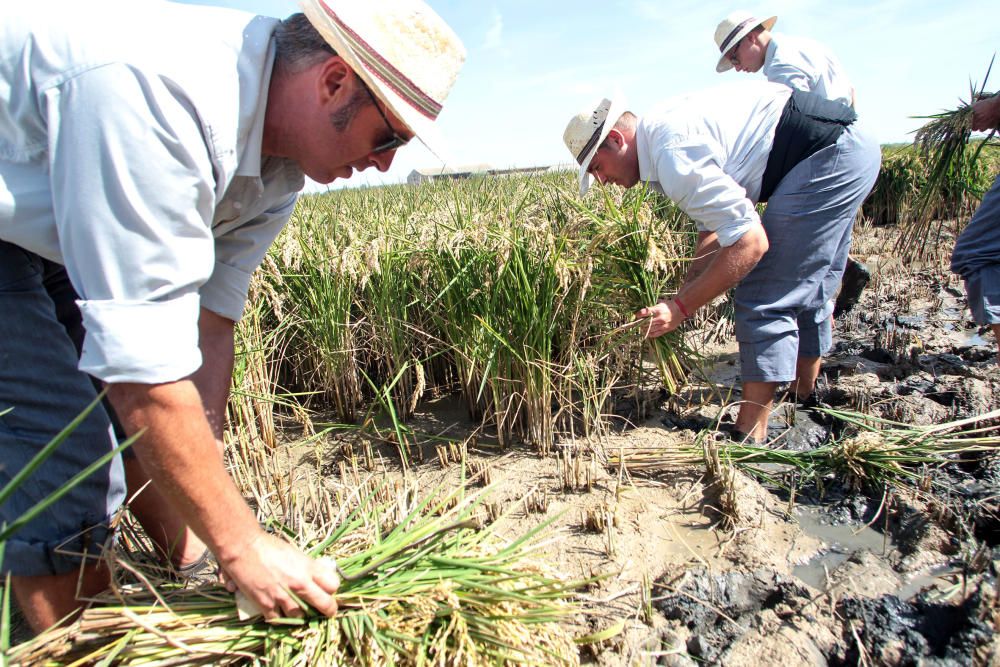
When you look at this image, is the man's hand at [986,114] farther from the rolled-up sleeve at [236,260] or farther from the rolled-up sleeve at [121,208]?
the rolled-up sleeve at [121,208]

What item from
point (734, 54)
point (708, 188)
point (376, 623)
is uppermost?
point (734, 54)

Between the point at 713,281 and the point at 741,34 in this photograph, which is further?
the point at 741,34

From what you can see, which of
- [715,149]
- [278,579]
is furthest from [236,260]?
[715,149]

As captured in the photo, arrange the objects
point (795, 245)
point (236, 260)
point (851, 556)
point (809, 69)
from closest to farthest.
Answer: point (236, 260) → point (851, 556) → point (795, 245) → point (809, 69)

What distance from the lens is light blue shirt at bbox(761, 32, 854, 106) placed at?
380 centimetres

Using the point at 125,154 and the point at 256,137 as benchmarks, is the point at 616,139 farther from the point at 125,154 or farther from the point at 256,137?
the point at 125,154

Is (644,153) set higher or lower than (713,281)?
higher

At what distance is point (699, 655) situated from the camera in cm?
170

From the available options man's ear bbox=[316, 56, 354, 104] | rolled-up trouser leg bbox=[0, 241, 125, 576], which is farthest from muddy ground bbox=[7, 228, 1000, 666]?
man's ear bbox=[316, 56, 354, 104]

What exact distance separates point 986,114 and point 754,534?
268cm

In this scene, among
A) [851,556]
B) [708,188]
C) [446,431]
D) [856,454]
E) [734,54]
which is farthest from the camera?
[734,54]

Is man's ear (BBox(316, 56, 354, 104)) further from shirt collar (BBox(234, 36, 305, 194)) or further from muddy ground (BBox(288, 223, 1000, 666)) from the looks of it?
muddy ground (BBox(288, 223, 1000, 666))

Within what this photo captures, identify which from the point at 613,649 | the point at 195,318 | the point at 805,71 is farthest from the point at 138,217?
the point at 805,71

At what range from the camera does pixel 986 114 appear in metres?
3.26
